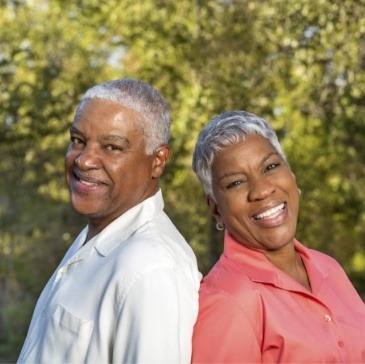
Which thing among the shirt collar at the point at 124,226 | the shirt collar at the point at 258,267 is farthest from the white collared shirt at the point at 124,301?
the shirt collar at the point at 258,267

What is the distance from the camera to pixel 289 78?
9.33 m

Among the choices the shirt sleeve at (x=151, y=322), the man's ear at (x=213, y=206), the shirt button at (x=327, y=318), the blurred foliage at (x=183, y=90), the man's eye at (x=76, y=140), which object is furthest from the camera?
the blurred foliage at (x=183, y=90)

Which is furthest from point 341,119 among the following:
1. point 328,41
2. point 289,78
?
point 328,41

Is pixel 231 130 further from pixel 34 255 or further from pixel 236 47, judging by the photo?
pixel 34 255

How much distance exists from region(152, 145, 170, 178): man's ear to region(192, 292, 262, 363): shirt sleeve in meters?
0.43

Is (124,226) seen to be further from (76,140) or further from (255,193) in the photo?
(255,193)

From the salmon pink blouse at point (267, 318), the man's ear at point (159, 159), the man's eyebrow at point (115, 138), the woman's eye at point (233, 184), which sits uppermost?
the man's eyebrow at point (115, 138)

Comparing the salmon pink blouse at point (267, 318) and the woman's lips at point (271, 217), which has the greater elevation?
the woman's lips at point (271, 217)

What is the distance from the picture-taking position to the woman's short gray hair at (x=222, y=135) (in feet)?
9.62

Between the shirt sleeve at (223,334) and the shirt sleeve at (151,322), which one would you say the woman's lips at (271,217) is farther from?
the shirt sleeve at (151,322)

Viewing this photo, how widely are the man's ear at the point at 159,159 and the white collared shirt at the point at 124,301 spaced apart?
13 cm

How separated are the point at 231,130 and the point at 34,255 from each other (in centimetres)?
889

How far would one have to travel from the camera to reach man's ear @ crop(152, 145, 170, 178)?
2.83 meters

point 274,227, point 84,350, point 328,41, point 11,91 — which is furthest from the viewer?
point 11,91
